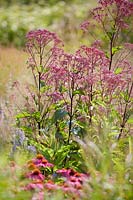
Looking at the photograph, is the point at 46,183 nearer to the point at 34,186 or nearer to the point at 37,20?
the point at 34,186

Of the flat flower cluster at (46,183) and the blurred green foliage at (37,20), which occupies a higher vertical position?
the blurred green foliage at (37,20)

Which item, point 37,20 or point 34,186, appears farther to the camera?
point 37,20

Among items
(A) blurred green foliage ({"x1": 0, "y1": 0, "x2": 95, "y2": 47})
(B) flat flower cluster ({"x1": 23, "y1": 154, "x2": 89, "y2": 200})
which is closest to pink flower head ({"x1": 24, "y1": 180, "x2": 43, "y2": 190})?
(B) flat flower cluster ({"x1": 23, "y1": 154, "x2": 89, "y2": 200})

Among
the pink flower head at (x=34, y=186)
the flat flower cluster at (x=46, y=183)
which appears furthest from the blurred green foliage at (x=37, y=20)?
the pink flower head at (x=34, y=186)

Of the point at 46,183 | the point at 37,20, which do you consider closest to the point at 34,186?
the point at 46,183

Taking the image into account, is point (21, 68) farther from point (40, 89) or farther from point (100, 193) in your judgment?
point (100, 193)

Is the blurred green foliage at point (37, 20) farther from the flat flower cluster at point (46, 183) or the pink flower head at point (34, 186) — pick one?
the pink flower head at point (34, 186)

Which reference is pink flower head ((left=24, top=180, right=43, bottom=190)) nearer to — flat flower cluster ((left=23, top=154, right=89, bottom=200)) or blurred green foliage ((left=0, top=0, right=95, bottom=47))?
flat flower cluster ((left=23, top=154, right=89, bottom=200))

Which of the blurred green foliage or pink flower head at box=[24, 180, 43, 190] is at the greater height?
the blurred green foliage

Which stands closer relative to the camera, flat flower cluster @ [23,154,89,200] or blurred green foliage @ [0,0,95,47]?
flat flower cluster @ [23,154,89,200]

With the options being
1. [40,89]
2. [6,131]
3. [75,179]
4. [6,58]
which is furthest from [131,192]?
[6,58]

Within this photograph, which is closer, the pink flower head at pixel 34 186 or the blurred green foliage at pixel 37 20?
the pink flower head at pixel 34 186

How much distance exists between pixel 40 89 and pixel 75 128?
0.48 metres

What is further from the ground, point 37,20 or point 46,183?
point 37,20
